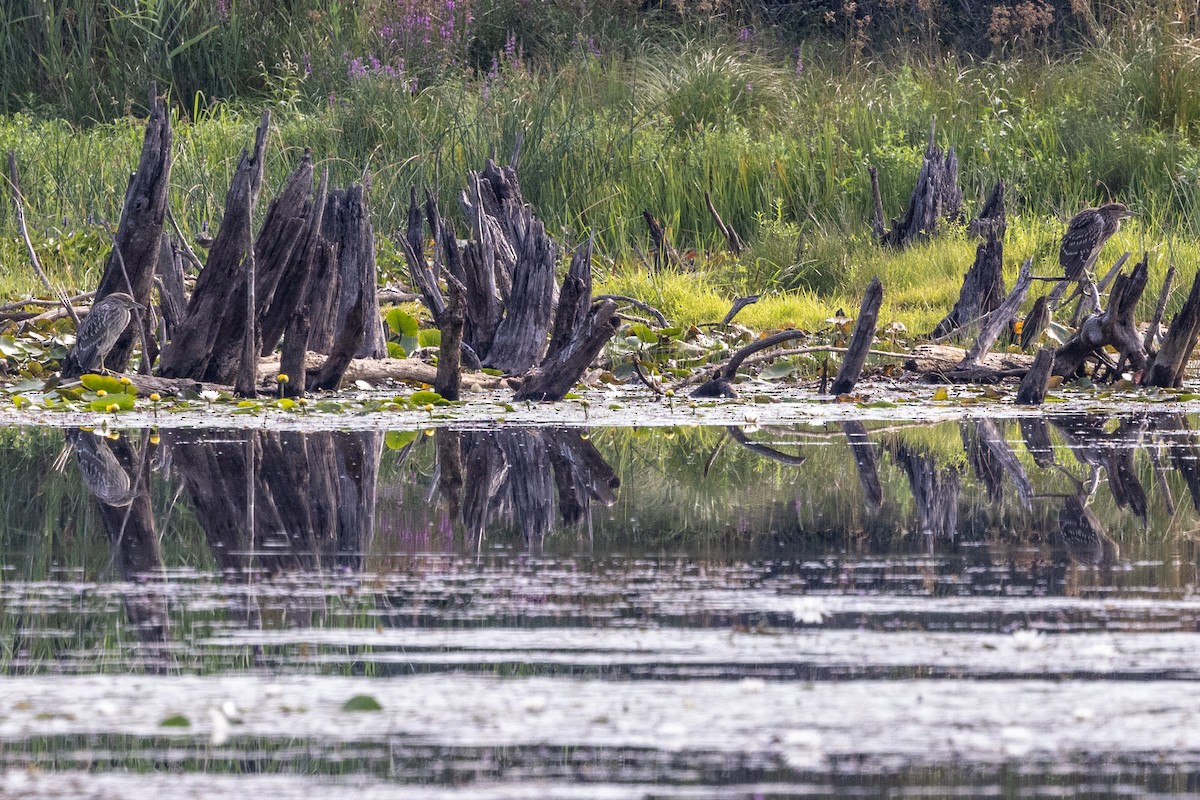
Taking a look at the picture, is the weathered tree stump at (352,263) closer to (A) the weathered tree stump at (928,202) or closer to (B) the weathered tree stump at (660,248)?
(B) the weathered tree stump at (660,248)

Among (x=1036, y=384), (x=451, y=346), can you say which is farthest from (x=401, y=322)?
(x=1036, y=384)

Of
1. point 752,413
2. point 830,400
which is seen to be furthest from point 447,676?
point 830,400

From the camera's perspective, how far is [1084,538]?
14.8 ft

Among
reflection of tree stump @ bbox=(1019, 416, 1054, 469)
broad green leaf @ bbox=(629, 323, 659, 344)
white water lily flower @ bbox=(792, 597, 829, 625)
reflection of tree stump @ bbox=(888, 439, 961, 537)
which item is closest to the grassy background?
broad green leaf @ bbox=(629, 323, 659, 344)

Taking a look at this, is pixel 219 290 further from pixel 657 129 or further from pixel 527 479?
pixel 657 129

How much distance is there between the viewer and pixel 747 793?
8.00ft

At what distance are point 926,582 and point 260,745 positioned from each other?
5.64 ft

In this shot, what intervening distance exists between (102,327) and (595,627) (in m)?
4.86

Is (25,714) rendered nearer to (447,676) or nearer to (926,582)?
(447,676)

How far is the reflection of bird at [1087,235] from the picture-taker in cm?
948

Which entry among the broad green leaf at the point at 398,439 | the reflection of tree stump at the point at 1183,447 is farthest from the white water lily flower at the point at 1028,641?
the broad green leaf at the point at 398,439

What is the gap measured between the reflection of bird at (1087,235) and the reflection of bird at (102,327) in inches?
188

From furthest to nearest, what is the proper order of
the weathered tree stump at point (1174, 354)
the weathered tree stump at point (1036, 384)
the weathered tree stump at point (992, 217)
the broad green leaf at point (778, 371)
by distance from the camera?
1. the weathered tree stump at point (992, 217)
2. the broad green leaf at point (778, 371)
3. the weathered tree stump at point (1174, 354)
4. the weathered tree stump at point (1036, 384)

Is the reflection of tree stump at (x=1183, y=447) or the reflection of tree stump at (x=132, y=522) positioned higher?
the reflection of tree stump at (x=132, y=522)
